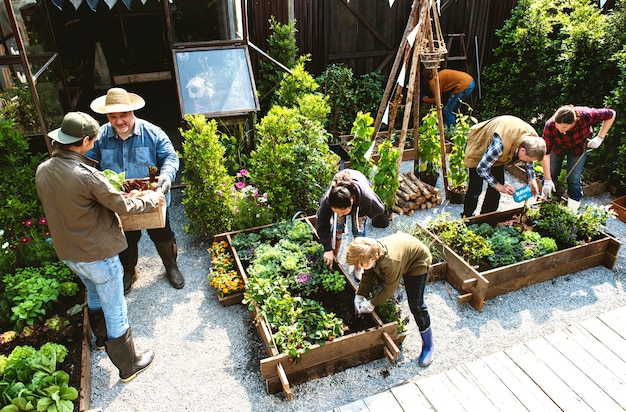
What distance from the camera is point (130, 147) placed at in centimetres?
478

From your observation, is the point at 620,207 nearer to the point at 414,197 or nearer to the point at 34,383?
the point at 414,197

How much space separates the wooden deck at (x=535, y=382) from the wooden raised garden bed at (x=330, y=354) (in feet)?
1.65

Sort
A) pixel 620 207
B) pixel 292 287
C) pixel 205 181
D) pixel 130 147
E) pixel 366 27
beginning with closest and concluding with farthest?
pixel 292 287
pixel 130 147
pixel 205 181
pixel 620 207
pixel 366 27

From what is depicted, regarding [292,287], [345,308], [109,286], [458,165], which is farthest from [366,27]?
[109,286]

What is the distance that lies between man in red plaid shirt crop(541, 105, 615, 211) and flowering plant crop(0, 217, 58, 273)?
5977mm

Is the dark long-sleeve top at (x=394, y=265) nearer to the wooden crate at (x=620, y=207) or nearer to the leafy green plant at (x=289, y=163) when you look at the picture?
the leafy green plant at (x=289, y=163)

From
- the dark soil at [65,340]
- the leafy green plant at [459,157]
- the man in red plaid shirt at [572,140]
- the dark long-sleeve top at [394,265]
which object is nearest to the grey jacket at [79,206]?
the dark soil at [65,340]

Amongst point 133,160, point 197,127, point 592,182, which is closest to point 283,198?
point 197,127

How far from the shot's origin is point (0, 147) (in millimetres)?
5113

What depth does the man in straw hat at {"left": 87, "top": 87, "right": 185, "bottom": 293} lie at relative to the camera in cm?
459

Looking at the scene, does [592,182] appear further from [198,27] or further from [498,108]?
[198,27]

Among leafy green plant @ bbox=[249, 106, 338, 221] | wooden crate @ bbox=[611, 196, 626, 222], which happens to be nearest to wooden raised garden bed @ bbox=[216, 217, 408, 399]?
leafy green plant @ bbox=[249, 106, 338, 221]

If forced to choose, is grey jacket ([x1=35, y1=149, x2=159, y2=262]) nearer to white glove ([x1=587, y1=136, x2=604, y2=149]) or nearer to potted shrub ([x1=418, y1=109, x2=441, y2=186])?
potted shrub ([x1=418, y1=109, x2=441, y2=186])

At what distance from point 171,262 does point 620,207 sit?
6097 mm
